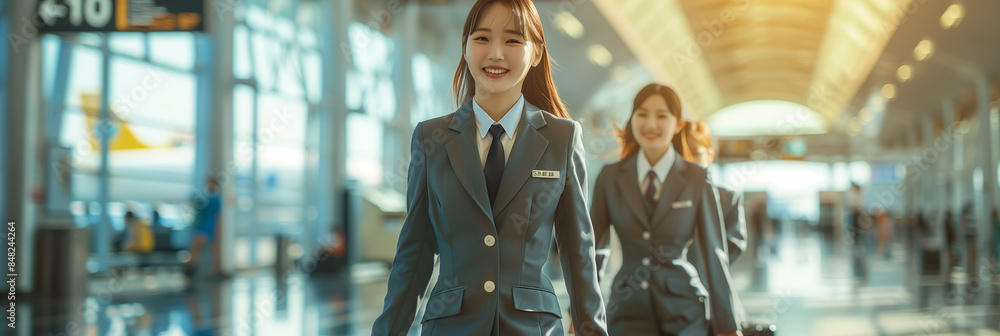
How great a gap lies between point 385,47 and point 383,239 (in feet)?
17.8

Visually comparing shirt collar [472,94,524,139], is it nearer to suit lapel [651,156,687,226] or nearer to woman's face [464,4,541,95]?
woman's face [464,4,541,95]

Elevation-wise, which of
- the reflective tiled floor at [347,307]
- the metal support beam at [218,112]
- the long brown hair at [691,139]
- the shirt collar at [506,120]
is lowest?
the reflective tiled floor at [347,307]

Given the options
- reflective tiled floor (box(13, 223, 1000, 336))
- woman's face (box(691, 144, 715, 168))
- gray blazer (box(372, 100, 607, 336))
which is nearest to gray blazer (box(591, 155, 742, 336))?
woman's face (box(691, 144, 715, 168))

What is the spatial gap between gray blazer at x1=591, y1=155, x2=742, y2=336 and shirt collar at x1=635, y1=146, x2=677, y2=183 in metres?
0.03

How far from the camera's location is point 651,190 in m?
3.59

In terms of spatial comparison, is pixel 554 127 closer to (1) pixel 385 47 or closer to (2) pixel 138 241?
(2) pixel 138 241

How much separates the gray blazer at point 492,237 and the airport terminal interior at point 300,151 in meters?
2.25

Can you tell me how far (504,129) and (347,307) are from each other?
821 centimetres

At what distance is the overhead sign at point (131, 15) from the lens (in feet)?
24.6

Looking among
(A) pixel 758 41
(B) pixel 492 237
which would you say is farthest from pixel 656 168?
(A) pixel 758 41

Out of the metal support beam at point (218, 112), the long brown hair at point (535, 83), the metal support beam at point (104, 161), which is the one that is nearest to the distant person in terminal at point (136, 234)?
the metal support beam at point (104, 161)

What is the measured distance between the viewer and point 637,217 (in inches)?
137

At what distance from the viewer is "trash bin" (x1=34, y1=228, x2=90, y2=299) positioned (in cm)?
1085

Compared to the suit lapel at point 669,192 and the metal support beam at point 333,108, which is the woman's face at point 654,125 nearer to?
the suit lapel at point 669,192
